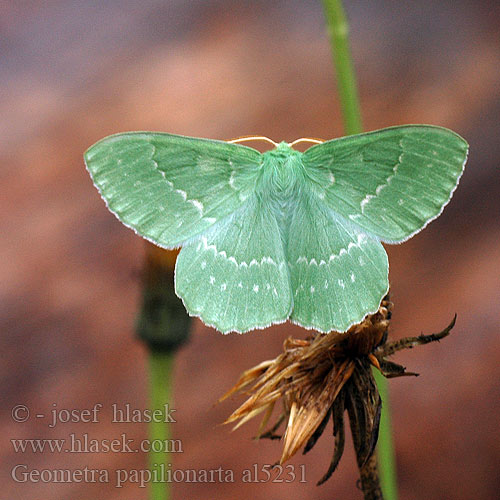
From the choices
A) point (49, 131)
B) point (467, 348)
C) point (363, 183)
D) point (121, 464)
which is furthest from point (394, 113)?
point (363, 183)

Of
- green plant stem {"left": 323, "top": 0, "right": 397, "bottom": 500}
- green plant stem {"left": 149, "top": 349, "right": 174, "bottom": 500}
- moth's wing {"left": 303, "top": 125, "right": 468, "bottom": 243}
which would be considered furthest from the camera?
green plant stem {"left": 149, "top": 349, "right": 174, "bottom": 500}

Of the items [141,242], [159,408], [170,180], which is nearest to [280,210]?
[170,180]

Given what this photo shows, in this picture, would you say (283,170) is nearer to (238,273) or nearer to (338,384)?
(238,273)

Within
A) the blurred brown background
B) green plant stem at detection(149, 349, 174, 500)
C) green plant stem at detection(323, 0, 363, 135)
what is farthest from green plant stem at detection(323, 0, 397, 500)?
the blurred brown background

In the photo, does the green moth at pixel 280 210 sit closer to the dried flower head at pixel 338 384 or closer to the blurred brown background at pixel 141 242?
the dried flower head at pixel 338 384

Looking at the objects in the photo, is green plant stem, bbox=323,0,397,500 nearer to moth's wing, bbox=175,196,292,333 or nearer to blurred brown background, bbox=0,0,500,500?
moth's wing, bbox=175,196,292,333

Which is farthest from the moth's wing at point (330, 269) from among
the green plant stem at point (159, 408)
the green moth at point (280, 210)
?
the green plant stem at point (159, 408)
